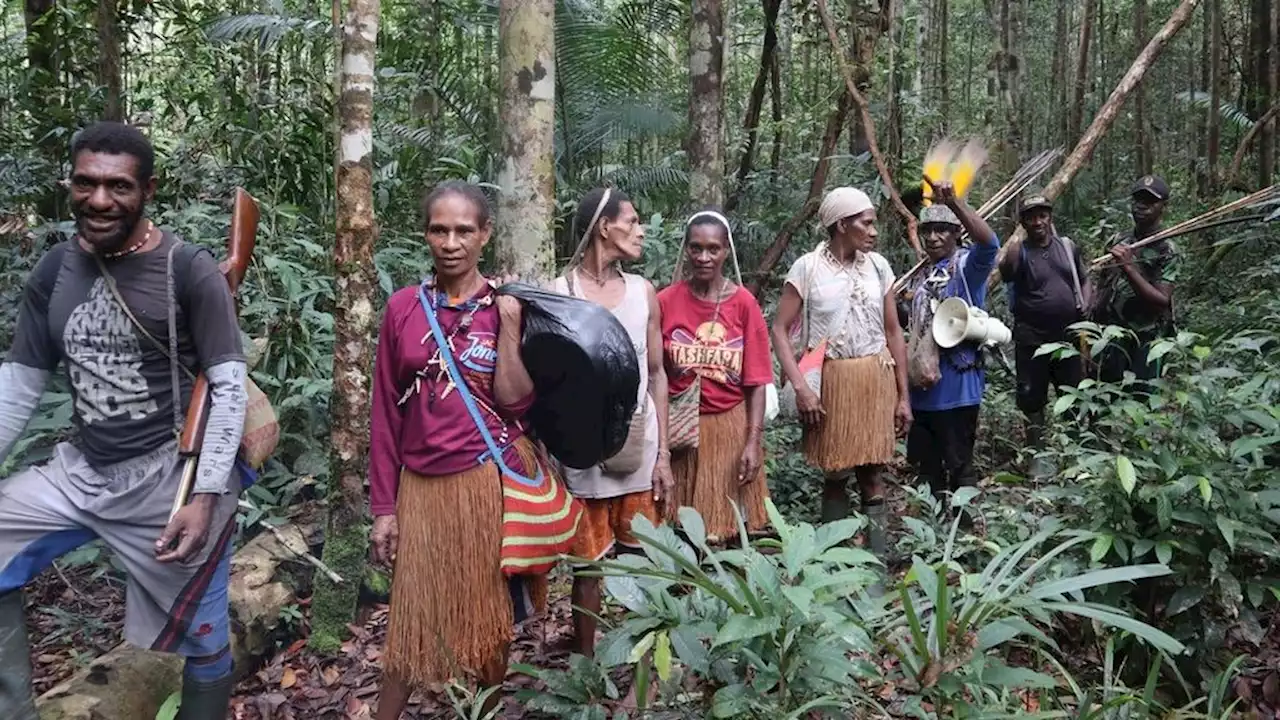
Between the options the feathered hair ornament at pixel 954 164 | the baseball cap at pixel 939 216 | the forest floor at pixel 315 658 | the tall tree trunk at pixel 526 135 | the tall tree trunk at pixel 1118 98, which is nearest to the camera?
the forest floor at pixel 315 658

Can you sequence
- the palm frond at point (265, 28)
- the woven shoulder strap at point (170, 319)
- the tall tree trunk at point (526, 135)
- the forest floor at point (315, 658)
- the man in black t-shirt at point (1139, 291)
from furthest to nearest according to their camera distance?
the palm frond at point (265, 28)
the man in black t-shirt at point (1139, 291)
the tall tree trunk at point (526, 135)
the forest floor at point (315, 658)
the woven shoulder strap at point (170, 319)

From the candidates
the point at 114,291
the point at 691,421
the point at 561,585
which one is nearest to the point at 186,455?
the point at 114,291

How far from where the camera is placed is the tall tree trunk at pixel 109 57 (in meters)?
6.29

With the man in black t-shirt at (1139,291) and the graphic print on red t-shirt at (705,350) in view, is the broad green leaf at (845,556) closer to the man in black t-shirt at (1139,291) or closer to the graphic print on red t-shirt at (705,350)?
the graphic print on red t-shirt at (705,350)

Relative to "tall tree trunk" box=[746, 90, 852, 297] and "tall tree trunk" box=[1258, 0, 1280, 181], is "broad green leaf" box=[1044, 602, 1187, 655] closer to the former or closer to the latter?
"tall tree trunk" box=[746, 90, 852, 297]

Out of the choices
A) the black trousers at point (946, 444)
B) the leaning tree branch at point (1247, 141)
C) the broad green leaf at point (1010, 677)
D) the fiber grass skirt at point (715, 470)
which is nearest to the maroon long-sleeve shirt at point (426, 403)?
the fiber grass skirt at point (715, 470)

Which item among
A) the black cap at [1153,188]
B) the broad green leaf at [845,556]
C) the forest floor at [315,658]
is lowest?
the forest floor at [315,658]

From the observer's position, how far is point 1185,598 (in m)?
2.74

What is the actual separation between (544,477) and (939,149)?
9.83ft

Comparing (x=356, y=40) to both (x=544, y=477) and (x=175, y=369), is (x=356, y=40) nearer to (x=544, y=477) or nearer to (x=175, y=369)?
(x=175, y=369)

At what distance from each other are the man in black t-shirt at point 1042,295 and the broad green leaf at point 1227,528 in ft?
7.09

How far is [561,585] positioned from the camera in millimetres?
4180

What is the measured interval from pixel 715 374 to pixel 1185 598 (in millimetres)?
1738

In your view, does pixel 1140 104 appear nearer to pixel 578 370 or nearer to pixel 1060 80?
pixel 1060 80
